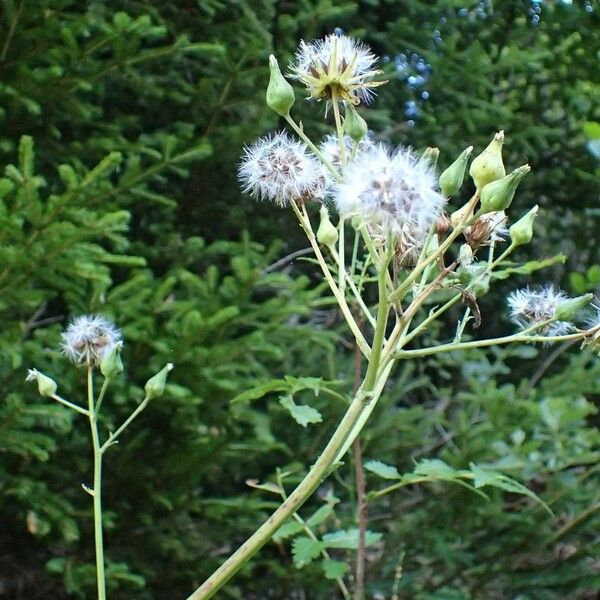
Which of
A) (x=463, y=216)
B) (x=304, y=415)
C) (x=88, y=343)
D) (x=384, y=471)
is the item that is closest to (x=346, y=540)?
(x=384, y=471)

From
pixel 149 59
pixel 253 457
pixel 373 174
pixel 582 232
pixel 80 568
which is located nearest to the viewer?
pixel 373 174

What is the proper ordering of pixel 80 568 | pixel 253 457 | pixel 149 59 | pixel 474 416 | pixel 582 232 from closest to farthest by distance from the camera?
pixel 80 568 → pixel 149 59 → pixel 253 457 → pixel 474 416 → pixel 582 232

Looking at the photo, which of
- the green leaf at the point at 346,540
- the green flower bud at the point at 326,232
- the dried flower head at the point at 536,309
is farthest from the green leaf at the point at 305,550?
the green flower bud at the point at 326,232

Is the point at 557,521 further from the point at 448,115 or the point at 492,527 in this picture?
the point at 448,115

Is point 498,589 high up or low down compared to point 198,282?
down

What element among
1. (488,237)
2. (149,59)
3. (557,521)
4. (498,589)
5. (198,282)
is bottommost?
(498,589)

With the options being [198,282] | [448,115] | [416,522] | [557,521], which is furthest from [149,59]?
[557,521]

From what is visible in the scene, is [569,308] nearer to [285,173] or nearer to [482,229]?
[482,229]
